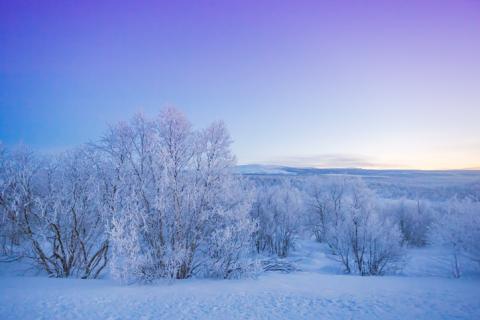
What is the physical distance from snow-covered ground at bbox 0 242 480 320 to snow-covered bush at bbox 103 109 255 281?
190 centimetres

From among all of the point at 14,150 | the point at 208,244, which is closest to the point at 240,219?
the point at 208,244

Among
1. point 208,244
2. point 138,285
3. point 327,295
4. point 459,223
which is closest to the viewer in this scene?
point 327,295

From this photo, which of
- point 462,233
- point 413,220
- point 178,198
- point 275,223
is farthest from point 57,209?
point 413,220

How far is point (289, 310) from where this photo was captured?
28.1 ft

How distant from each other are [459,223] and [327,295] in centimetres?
1534

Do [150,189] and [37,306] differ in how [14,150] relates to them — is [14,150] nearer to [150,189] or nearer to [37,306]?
[150,189]

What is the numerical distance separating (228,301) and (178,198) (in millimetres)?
6654

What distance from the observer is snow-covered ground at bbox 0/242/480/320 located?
8.16 m

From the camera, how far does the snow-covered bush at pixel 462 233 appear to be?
17.8m

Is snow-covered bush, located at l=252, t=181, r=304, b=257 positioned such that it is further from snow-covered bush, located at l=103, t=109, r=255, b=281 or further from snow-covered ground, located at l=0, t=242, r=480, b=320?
snow-covered ground, located at l=0, t=242, r=480, b=320

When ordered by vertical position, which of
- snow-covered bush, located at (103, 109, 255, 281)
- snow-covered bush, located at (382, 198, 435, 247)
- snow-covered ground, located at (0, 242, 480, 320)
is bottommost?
snow-covered bush, located at (382, 198, 435, 247)

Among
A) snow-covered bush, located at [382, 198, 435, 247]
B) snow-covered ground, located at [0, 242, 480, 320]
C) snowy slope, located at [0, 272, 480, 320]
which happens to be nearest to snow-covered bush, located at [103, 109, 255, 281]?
snow-covered ground, located at [0, 242, 480, 320]

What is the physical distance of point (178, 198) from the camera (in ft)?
47.3

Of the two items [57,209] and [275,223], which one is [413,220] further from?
[57,209]
